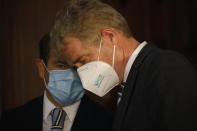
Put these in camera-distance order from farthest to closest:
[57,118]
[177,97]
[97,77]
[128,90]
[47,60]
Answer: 1. [47,60]
2. [57,118]
3. [97,77]
4. [128,90]
5. [177,97]

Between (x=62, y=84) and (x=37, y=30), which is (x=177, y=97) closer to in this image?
(x=62, y=84)

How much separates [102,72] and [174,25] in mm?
1386

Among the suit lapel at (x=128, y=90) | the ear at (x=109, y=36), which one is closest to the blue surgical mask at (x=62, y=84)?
the ear at (x=109, y=36)

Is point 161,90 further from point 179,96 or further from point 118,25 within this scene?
point 118,25

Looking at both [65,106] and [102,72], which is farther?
[65,106]

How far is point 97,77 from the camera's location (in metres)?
1.60

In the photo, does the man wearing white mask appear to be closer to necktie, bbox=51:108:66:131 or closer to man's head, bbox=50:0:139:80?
man's head, bbox=50:0:139:80

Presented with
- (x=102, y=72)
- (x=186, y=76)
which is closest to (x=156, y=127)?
(x=186, y=76)

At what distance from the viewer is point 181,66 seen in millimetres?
1225

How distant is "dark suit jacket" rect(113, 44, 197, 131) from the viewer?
1162 mm

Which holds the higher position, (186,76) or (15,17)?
(186,76)

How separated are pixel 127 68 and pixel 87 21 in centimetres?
25

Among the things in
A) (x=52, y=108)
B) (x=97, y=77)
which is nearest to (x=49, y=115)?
(x=52, y=108)

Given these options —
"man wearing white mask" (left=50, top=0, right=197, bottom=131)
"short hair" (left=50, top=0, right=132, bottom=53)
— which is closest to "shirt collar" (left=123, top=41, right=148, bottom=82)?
"man wearing white mask" (left=50, top=0, right=197, bottom=131)
